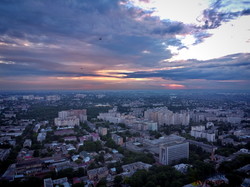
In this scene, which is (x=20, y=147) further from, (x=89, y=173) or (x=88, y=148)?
(x=89, y=173)

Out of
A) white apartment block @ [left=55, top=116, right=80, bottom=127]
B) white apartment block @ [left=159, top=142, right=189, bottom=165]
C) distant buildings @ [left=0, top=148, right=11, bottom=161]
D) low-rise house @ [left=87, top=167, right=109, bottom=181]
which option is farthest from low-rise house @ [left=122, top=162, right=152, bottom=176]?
white apartment block @ [left=55, top=116, right=80, bottom=127]

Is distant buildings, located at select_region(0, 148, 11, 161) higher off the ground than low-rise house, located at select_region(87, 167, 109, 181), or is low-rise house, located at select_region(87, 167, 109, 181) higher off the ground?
low-rise house, located at select_region(87, 167, 109, 181)

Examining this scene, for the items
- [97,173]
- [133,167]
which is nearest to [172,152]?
[133,167]

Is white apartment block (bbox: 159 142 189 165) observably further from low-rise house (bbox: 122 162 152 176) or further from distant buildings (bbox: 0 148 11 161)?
distant buildings (bbox: 0 148 11 161)

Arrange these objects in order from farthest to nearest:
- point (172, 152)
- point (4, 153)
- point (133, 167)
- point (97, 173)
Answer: point (4, 153), point (172, 152), point (133, 167), point (97, 173)

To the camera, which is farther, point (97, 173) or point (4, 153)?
point (4, 153)

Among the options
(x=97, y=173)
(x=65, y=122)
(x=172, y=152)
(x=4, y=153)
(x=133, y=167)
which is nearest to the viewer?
(x=97, y=173)

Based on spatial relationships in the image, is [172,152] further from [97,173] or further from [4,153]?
[4,153]

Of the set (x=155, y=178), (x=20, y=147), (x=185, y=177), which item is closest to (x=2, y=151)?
(x=20, y=147)

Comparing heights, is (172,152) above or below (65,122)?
above

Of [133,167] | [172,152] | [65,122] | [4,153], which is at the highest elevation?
[172,152]

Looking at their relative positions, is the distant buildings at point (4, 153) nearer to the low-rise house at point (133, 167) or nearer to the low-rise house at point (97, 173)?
the low-rise house at point (97, 173)
